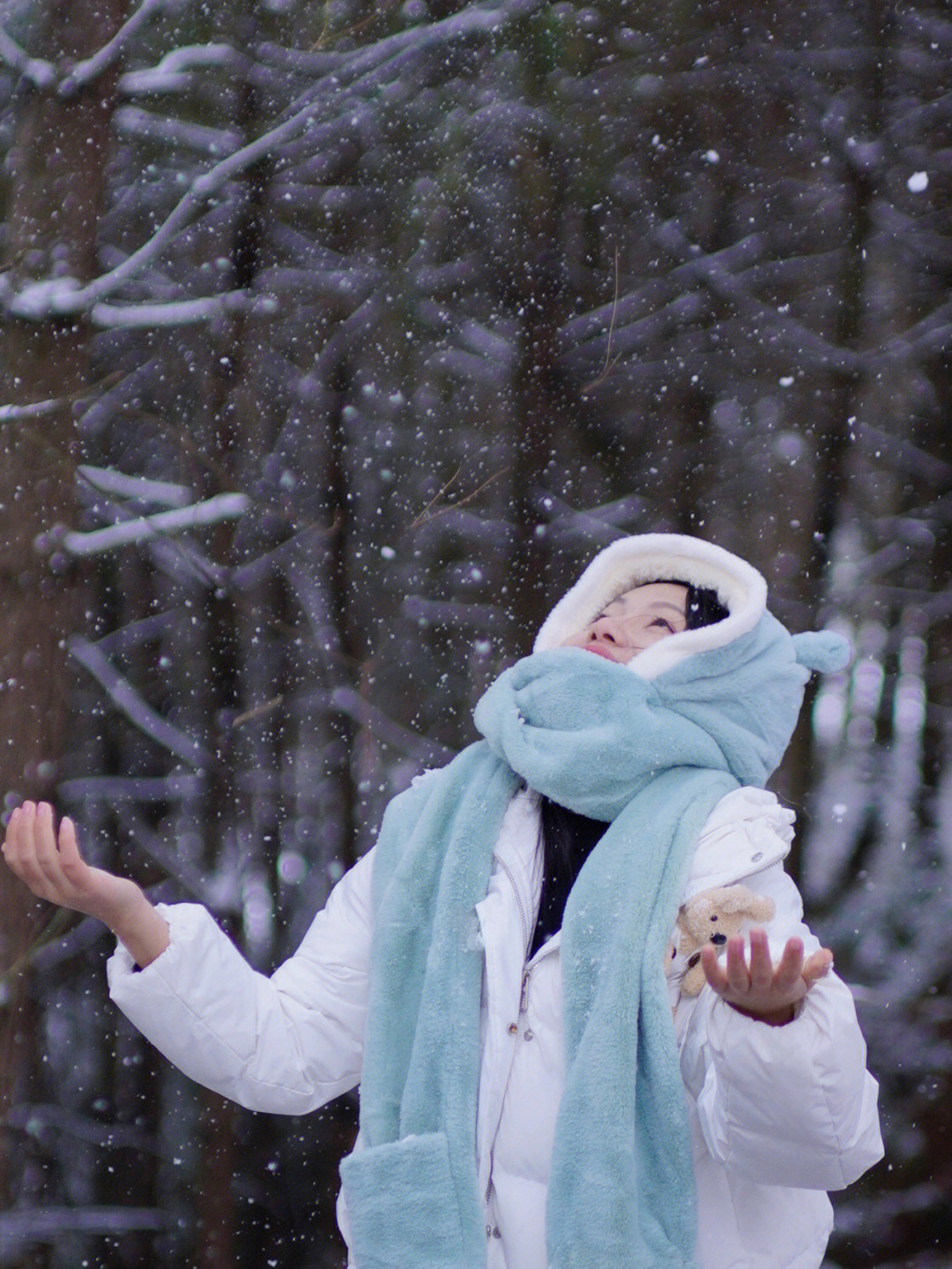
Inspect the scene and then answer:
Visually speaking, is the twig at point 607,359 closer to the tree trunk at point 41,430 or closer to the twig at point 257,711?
the twig at point 257,711

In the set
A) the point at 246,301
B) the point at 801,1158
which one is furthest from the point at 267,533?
the point at 801,1158

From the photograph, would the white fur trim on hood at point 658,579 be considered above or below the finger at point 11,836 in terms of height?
above

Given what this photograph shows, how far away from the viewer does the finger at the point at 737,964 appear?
119 centimetres

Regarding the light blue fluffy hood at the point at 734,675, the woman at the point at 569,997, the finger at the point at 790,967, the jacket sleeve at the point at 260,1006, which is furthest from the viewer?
the light blue fluffy hood at the point at 734,675

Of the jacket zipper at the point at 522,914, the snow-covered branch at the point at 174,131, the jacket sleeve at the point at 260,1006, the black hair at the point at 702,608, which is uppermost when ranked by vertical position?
the snow-covered branch at the point at 174,131

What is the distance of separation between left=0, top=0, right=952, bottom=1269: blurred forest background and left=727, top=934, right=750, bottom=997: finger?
2277mm

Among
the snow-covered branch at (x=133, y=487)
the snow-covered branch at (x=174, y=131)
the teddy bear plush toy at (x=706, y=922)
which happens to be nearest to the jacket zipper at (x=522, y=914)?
the teddy bear plush toy at (x=706, y=922)

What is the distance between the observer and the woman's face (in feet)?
5.87

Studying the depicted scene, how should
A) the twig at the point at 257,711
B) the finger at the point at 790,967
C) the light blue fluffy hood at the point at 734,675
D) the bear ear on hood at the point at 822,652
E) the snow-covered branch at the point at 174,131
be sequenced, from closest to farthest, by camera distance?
the finger at the point at 790,967, the light blue fluffy hood at the point at 734,675, the bear ear on hood at the point at 822,652, the twig at the point at 257,711, the snow-covered branch at the point at 174,131

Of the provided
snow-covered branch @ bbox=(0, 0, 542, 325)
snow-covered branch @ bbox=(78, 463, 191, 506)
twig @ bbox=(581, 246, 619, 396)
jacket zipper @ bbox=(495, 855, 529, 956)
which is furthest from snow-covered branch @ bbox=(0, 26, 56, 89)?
jacket zipper @ bbox=(495, 855, 529, 956)

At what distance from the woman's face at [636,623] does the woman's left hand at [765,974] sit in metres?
0.62

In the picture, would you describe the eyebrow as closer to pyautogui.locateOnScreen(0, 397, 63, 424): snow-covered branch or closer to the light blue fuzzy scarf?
the light blue fuzzy scarf

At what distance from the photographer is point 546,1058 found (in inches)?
59.6

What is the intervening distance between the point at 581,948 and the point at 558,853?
0.21m
